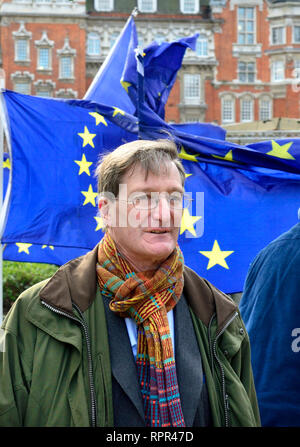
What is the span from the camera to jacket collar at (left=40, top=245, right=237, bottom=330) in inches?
90.0

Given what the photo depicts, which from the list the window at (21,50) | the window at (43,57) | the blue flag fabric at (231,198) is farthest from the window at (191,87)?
the blue flag fabric at (231,198)

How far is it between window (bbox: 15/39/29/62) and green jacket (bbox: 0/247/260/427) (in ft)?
143

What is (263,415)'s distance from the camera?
9.34 feet

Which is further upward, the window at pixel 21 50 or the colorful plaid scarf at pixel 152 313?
the window at pixel 21 50

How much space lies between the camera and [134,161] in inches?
94.3

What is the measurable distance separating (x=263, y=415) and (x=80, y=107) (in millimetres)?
3832

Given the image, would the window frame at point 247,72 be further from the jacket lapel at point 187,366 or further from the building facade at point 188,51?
the jacket lapel at point 187,366

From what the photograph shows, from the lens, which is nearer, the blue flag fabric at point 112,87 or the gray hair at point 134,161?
the gray hair at point 134,161

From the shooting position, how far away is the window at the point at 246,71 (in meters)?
45.6

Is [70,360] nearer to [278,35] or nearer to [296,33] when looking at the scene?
[296,33]

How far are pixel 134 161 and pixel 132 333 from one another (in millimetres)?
625

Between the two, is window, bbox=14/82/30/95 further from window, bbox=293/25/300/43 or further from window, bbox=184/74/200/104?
window, bbox=293/25/300/43

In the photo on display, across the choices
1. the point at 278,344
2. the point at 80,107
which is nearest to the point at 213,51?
the point at 80,107

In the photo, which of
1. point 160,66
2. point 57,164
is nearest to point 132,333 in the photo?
point 57,164
